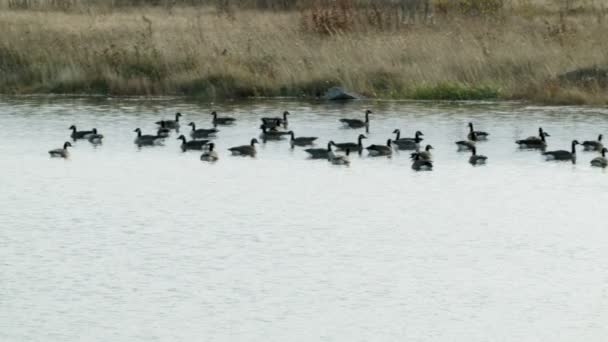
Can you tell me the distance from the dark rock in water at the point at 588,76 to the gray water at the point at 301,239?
1778 mm

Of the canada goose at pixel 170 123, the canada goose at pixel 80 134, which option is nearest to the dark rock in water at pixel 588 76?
the canada goose at pixel 170 123

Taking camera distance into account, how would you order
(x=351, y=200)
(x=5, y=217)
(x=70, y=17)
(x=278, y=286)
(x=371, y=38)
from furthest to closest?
(x=70, y=17), (x=371, y=38), (x=351, y=200), (x=5, y=217), (x=278, y=286)

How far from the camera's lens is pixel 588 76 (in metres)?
36.2

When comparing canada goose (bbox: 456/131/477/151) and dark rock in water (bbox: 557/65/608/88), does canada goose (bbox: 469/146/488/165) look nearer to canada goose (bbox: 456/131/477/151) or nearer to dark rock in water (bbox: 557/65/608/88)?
canada goose (bbox: 456/131/477/151)

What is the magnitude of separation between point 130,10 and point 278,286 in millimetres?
31575

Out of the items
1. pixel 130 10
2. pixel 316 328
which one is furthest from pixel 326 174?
pixel 130 10

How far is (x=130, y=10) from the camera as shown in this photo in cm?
4909

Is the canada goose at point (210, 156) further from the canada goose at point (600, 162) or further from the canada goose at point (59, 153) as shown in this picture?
the canada goose at point (600, 162)

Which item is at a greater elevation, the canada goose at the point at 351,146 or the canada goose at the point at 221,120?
the canada goose at the point at 221,120

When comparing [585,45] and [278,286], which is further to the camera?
[585,45]

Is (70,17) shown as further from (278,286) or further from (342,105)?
(278,286)

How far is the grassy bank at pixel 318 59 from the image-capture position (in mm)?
37281

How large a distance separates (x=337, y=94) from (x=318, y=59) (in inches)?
46.9

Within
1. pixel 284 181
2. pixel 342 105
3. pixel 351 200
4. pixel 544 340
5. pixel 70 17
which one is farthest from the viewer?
pixel 70 17
